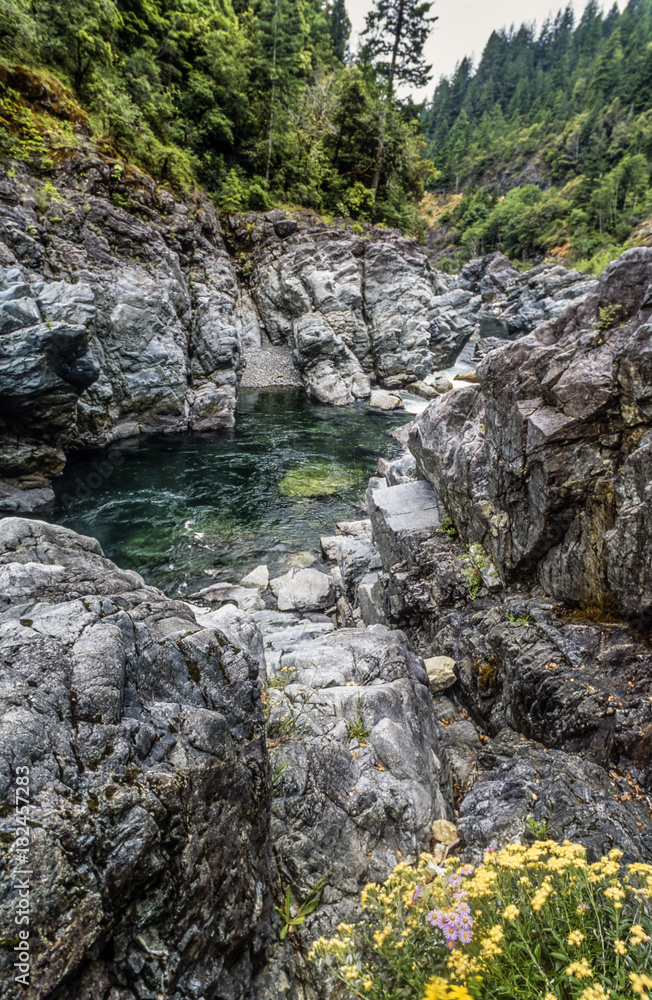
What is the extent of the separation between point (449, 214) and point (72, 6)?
94.6 metres

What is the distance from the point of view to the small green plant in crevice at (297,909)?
3252 millimetres

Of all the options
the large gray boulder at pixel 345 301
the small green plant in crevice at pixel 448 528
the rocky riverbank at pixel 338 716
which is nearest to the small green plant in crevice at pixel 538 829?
the rocky riverbank at pixel 338 716

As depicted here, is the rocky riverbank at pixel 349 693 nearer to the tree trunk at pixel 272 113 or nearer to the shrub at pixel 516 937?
the shrub at pixel 516 937

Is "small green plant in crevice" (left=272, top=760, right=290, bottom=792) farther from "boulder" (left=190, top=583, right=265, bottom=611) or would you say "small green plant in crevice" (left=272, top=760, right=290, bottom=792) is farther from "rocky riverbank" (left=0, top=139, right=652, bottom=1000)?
"boulder" (left=190, top=583, right=265, bottom=611)

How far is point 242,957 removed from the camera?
9.40 feet

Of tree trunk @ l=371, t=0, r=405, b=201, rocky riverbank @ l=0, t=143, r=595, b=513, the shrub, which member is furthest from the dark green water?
tree trunk @ l=371, t=0, r=405, b=201

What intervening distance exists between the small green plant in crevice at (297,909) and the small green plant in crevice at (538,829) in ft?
5.85

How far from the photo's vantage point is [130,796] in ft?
8.29

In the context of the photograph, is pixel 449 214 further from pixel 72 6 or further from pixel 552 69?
pixel 72 6

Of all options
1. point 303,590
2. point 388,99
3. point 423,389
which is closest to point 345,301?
point 423,389

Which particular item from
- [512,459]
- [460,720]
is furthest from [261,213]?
[460,720]

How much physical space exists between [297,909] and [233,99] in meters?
38.5

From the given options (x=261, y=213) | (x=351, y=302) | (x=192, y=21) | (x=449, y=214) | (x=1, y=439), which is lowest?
(x=1, y=439)

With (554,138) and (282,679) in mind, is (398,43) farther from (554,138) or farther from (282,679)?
(554,138)
